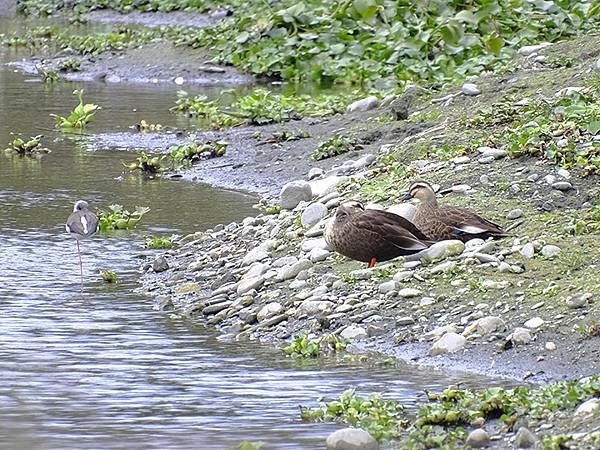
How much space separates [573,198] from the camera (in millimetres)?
10500

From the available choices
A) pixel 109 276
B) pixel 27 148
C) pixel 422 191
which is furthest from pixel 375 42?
pixel 422 191

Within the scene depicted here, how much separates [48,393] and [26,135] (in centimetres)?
1116

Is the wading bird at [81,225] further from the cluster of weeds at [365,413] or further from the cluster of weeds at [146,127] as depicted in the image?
the cluster of weeds at [146,127]

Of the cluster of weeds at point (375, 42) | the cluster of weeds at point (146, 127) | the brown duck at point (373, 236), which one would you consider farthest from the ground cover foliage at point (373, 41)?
the brown duck at point (373, 236)

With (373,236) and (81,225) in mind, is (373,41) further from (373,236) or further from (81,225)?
(373,236)

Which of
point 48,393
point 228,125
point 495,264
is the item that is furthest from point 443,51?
point 48,393

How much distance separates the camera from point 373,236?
9727mm

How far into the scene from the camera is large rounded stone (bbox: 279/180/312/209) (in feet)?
41.6

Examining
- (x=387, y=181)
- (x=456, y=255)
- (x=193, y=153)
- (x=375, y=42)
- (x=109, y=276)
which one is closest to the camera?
(x=456, y=255)

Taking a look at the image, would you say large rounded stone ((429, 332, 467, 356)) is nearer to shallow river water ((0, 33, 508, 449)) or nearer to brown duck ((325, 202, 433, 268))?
shallow river water ((0, 33, 508, 449))

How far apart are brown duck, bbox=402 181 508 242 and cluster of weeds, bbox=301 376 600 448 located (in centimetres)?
270

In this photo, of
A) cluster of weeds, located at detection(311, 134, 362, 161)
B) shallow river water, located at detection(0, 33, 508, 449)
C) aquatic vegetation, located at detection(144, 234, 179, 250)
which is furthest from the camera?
cluster of weeds, located at detection(311, 134, 362, 161)

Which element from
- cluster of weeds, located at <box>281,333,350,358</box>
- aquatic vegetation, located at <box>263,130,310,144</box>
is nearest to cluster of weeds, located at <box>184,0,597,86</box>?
aquatic vegetation, located at <box>263,130,310,144</box>

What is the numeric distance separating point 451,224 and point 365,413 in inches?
121
